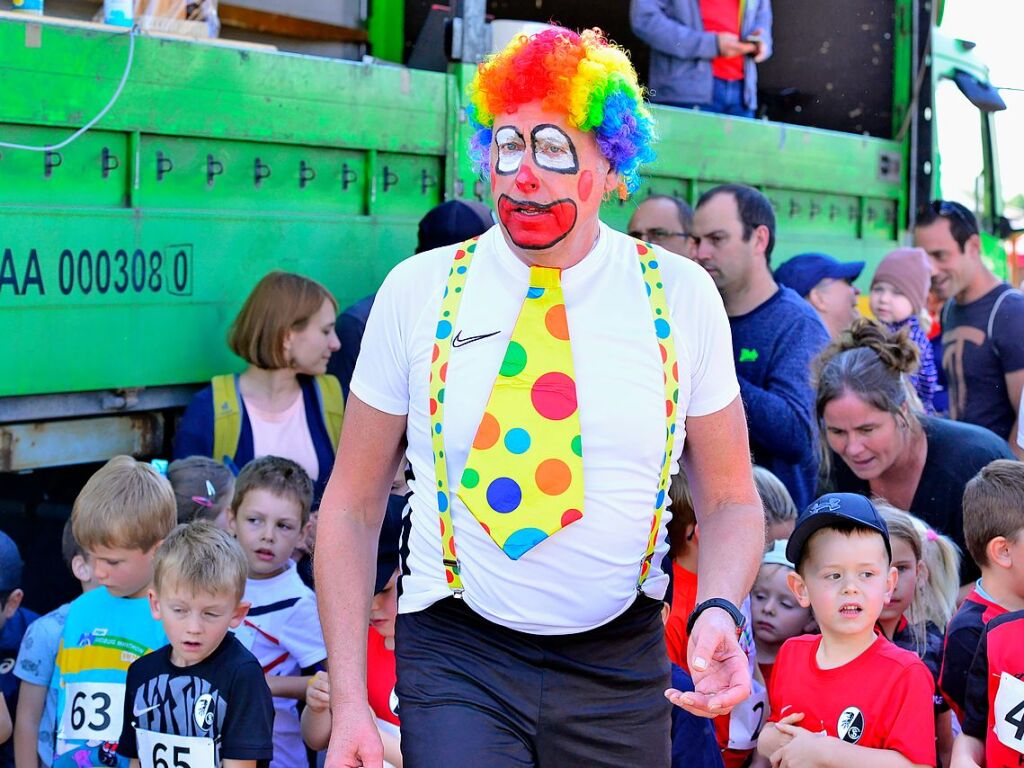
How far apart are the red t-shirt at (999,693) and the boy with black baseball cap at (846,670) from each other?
0.10 meters

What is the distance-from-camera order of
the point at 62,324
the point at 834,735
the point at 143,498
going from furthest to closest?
the point at 62,324
the point at 143,498
the point at 834,735

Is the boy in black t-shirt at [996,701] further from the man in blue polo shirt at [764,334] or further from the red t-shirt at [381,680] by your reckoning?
the man in blue polo shirt at [764,334]

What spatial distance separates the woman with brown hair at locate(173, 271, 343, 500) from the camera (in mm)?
4699

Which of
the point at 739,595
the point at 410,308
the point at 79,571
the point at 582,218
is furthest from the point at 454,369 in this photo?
the point at 79,571

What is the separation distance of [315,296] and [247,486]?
2.61 ft

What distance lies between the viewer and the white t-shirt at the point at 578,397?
256 cm

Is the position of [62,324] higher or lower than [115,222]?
lower

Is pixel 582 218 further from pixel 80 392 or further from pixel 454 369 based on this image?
pixel 80 392

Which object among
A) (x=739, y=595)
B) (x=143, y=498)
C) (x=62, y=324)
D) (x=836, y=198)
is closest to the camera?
(x=739, y=595)

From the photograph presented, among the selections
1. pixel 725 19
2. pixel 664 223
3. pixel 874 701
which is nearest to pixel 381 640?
pixel 874 701

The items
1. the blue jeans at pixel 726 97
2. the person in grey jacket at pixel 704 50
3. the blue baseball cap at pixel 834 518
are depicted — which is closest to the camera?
the blue baseball cap at pixel 834 518

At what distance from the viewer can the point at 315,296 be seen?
16.0 ft

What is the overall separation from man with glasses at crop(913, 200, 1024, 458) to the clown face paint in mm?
2949

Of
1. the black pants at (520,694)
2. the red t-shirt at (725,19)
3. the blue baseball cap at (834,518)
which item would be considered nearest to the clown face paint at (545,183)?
the black pants at (520,694)
